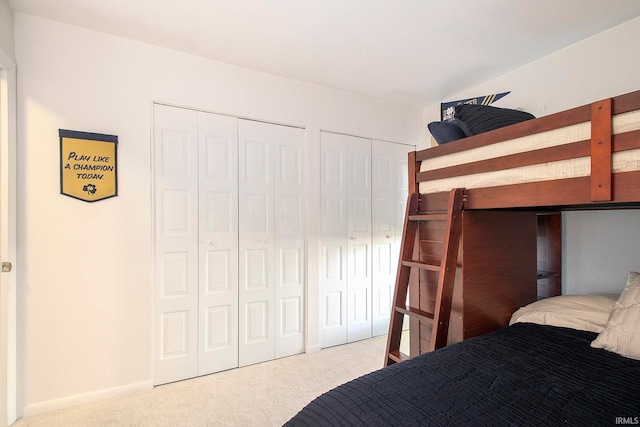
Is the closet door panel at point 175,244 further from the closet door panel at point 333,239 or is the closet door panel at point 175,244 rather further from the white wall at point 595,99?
the white wall at point 595,99

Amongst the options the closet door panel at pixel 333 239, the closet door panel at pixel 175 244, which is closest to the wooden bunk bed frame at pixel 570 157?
the closet door panel at pixel 333 239

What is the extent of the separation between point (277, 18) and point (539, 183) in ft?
6.17

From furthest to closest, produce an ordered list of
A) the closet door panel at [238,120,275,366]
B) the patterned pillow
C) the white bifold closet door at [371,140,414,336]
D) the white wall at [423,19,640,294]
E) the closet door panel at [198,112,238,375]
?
the white bifold closet door at [371,140,414,336]
the closet door panel at [238,120,275,366]
the closet door panel at [198,112,238,375]
the white wall at [423,19,640,294]
the patterned pillow

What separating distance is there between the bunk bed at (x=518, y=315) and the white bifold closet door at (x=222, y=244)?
1.33 meters

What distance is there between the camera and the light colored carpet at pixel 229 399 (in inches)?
77.9

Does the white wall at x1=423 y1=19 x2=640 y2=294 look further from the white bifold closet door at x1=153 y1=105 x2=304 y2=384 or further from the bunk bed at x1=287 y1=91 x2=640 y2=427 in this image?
the white bifold closet door at x1=153 y1=105 x2=304 y2=384

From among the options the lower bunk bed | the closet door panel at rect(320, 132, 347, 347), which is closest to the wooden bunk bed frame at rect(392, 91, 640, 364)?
the lower bunk bed

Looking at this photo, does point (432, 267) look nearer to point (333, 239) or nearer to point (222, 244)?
point (333, 239)

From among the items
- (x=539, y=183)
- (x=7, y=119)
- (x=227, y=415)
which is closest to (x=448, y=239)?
(x=539, y=183)

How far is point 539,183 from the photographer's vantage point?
1400 millimetres

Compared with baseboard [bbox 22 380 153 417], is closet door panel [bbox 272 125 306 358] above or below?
above

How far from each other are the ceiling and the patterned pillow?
6.01 ft

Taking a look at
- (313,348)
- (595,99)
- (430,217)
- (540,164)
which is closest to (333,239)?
(313,348)

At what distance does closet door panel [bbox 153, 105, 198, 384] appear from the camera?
244 centimetres
